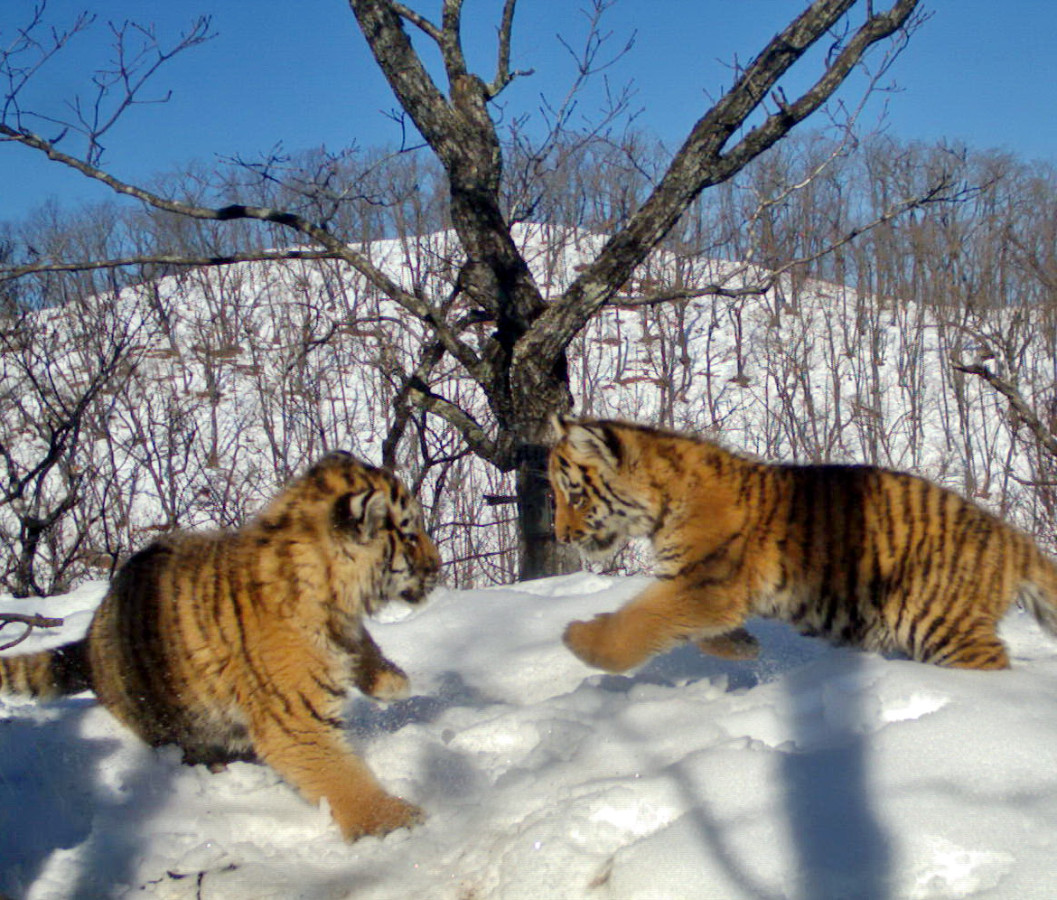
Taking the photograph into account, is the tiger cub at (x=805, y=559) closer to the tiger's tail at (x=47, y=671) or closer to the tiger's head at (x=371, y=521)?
the tiger's head at (x=371, y=521)

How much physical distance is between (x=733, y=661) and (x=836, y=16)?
4.14 meters

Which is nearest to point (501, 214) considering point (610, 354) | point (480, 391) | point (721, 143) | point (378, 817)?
point (721, 143)

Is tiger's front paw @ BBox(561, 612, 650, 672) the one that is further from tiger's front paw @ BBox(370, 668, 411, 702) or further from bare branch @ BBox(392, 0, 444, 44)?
bare branch @ BBox(392, 0, 444, 44)

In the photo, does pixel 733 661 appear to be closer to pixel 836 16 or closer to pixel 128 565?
pixel 128 565

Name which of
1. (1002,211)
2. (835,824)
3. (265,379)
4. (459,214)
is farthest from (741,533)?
(1002,211)

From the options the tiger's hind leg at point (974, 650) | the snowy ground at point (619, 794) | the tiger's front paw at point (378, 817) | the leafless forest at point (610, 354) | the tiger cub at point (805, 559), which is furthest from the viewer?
the leafless forest at point (610, 354)

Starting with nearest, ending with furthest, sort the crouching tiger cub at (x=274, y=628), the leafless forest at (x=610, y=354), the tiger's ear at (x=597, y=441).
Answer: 1. the crouching tiger cub at (x=274, y=628)
2. the tiger's ear at (x=597, y=441)
3. the leafless forest at (x=610, y=354)

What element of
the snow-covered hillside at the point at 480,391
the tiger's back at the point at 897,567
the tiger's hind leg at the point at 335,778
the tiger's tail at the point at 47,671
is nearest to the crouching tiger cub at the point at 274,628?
the tiger's hind leg at the point at 335,778

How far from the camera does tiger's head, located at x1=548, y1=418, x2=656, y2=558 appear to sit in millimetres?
4273

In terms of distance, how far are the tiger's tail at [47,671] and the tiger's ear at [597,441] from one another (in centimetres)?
A: 240

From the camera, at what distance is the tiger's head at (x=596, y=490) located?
4.27m

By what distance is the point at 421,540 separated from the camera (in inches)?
155

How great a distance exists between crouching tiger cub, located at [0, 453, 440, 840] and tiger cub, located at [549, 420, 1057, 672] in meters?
0.98

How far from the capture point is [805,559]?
13.1 feet
